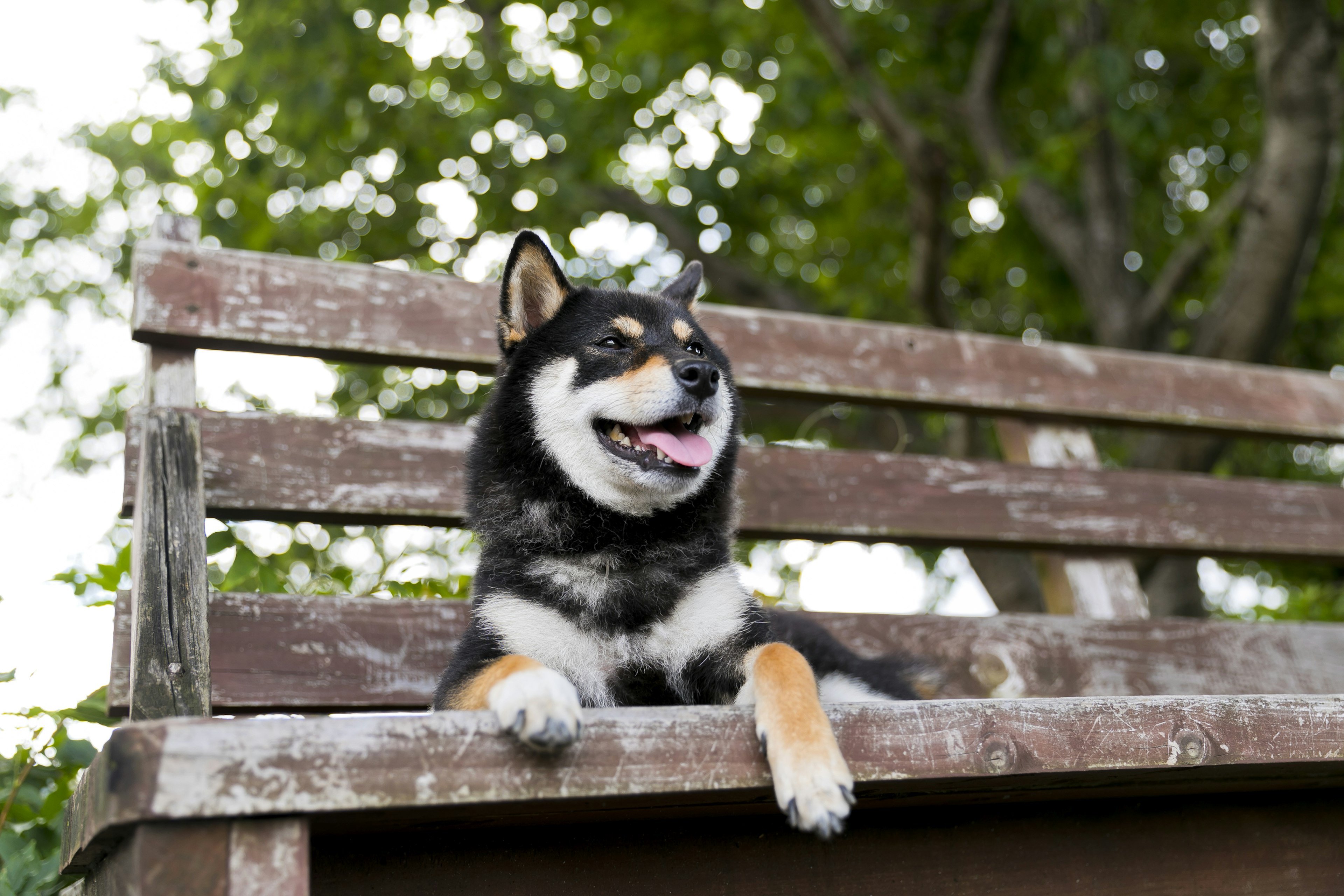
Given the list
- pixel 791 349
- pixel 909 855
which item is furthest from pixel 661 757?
pixel 791 349

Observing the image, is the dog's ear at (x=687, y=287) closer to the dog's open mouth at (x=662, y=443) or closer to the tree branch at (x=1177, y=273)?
the dog's open mouth at (x=662, y=443)

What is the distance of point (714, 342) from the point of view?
293cm

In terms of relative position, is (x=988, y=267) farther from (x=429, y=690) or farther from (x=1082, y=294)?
(x=429, y=690)

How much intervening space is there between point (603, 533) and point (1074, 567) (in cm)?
192

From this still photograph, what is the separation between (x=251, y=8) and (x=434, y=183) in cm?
189

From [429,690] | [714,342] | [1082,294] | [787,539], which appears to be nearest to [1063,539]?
[787,539]

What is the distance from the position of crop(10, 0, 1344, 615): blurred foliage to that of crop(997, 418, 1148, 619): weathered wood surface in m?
2.53

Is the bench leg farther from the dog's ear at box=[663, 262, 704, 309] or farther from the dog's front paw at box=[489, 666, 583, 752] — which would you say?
the dog's ear at box=[663, 262, 704, 309]

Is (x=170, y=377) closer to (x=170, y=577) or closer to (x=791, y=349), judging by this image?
(x=170, y=577)

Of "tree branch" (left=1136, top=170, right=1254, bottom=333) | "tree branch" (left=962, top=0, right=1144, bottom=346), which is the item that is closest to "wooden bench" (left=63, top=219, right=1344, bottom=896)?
"tree branch" (left=1136, top=170, right=1254, bottom=333)

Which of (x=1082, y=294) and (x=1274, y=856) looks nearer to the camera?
(x=1274, y=856)

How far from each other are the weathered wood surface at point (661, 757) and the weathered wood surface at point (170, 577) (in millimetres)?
471

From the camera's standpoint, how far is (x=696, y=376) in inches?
87.0

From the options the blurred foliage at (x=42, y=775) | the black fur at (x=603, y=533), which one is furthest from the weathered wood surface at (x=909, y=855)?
the blurred foliage at (x=42, y=775)
